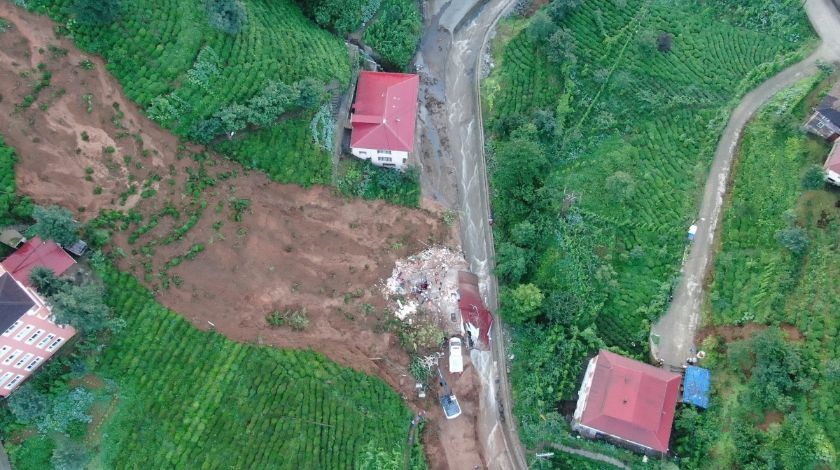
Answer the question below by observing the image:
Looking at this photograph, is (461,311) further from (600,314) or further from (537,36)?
(537,36)

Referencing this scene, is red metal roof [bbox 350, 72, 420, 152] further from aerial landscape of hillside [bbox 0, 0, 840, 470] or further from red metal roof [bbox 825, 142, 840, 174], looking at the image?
red metal roof [bbox 825, 142, 840, 174]

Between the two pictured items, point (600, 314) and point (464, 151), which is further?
point (464, 151)

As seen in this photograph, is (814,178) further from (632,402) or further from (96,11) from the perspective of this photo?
(96,11)

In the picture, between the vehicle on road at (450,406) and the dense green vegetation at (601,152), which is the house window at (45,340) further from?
the dense green vegetation at (601,152)

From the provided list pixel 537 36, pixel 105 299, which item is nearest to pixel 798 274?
pixel 537 36

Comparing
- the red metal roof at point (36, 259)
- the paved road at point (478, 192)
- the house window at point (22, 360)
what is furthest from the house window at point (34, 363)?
the paved road at point (478, 192)

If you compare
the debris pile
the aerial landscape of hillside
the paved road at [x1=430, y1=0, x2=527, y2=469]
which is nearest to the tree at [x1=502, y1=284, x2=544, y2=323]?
the aerial landscape of hillside
